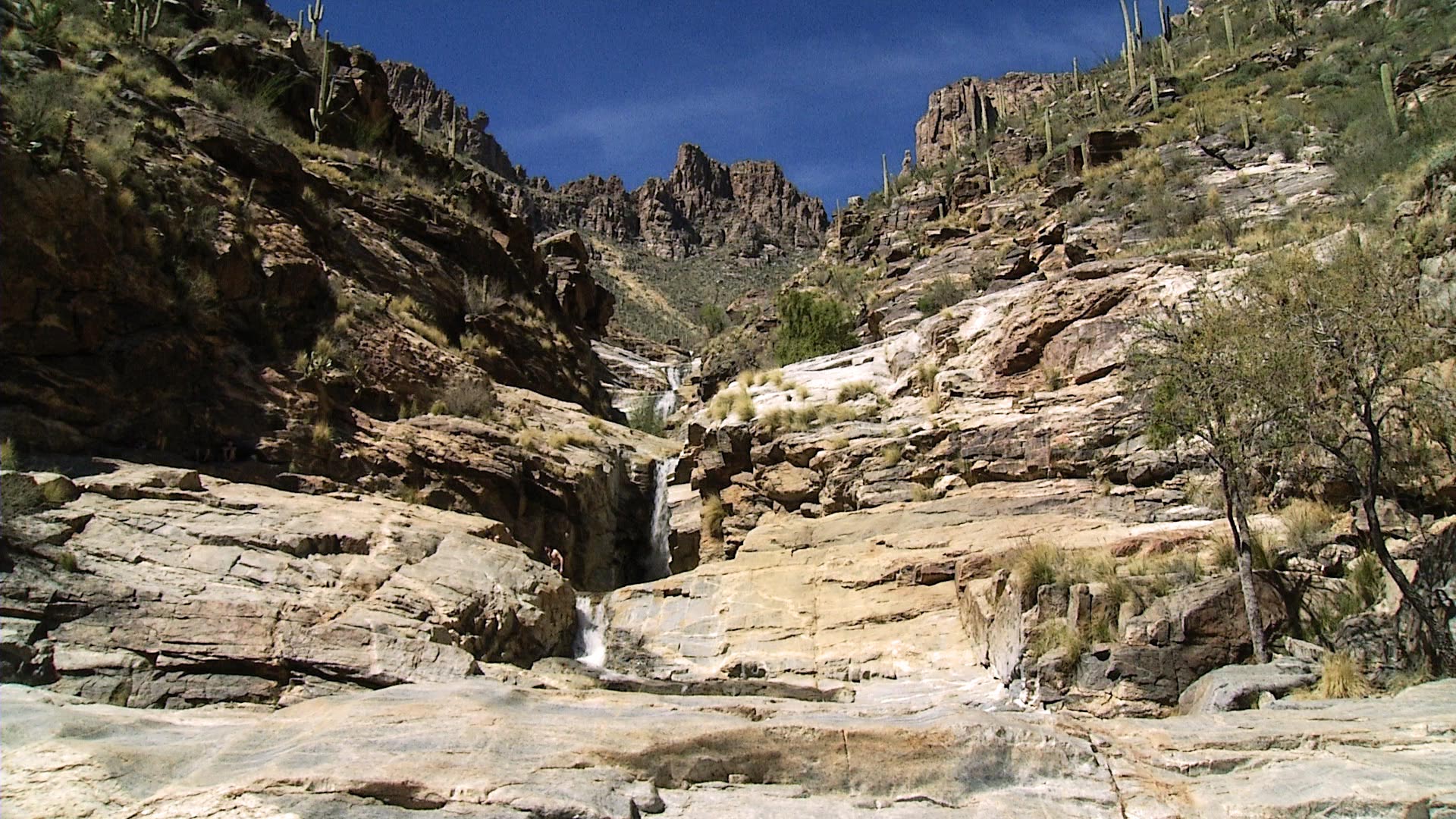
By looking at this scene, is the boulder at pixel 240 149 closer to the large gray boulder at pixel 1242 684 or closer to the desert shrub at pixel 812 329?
the desert shrub at pixel 812 329

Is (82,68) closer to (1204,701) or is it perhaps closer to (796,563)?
(796,563)

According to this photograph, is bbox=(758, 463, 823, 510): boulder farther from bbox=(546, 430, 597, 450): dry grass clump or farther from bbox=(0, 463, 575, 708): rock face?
bbox=(0, 463, 575, 708): rock face

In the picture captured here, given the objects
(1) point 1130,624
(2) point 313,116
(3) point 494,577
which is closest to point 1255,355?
(1) point 1130,624

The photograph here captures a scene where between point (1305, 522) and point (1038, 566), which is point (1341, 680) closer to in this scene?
point (1305, 522)

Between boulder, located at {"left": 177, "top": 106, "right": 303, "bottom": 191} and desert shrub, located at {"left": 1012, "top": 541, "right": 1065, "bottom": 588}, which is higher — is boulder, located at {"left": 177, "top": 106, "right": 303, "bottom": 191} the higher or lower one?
the higher one

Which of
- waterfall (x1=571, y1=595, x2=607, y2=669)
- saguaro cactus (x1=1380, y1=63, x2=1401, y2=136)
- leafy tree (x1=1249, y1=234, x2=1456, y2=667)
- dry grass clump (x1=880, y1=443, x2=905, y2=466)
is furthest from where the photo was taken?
saguaro cactus (x1=1380, y1=63, x2=1401, y2=136)

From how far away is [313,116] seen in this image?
2875 centimetres

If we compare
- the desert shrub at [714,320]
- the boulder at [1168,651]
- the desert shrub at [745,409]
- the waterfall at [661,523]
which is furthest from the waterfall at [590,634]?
the desert shrub at [714,320]

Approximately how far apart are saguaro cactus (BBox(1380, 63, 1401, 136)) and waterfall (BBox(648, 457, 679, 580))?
2329 centimetres

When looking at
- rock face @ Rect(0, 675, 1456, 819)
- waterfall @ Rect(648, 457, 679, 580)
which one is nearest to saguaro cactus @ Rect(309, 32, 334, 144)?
waterfall @ Rect(648, 457, 679, 580)

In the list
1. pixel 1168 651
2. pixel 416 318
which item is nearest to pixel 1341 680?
pixel 1168 651

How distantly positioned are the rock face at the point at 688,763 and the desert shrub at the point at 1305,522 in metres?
3.86

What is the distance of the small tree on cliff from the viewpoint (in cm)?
1151

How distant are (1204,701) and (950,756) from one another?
3.88m
